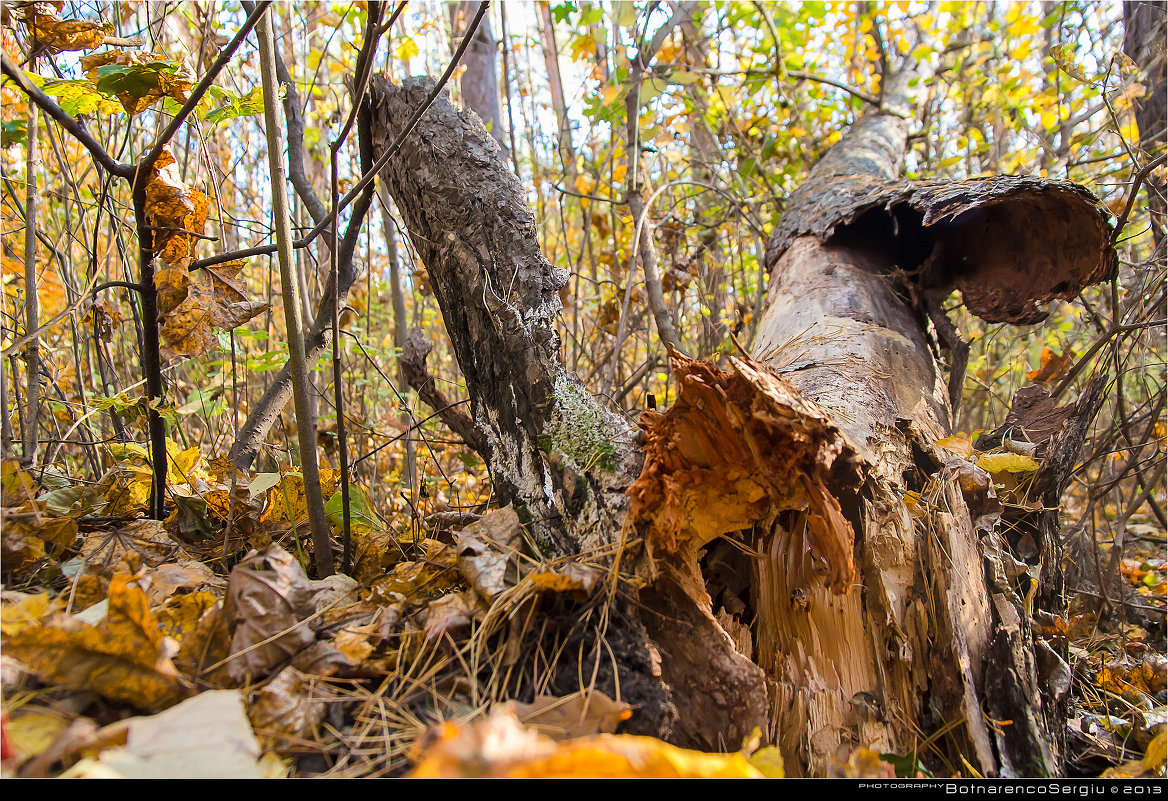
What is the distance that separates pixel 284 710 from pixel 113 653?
0.82 ft

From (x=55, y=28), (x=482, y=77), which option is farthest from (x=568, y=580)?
(x=482, y=77)

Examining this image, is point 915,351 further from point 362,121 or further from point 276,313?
point 276,313

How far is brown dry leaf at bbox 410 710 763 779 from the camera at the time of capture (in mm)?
561

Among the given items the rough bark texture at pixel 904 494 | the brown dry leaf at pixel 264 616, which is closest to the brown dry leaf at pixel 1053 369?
the rough bark texture at pixel 904 494

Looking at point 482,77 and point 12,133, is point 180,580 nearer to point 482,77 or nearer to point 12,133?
point 12,133

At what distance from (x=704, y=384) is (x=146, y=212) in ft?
3.94

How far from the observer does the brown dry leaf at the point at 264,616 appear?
3.27 ft

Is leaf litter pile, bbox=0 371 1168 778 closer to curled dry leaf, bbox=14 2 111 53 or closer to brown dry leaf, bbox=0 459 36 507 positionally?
brown dry leaf, bbox=0 459 36 507

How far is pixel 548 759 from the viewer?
24.5 inches

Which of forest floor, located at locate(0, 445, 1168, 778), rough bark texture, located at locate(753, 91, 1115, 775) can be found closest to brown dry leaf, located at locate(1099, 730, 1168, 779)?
forest floor, located at locate(0, 445, 1168, 778)

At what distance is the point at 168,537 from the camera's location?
4.75ft

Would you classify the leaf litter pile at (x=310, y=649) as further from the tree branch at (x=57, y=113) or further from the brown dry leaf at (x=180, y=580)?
the tree branch at (x=57, y=113)

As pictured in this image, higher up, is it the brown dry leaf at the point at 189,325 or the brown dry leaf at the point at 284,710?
the brown dry leaf at the point at 189,325
